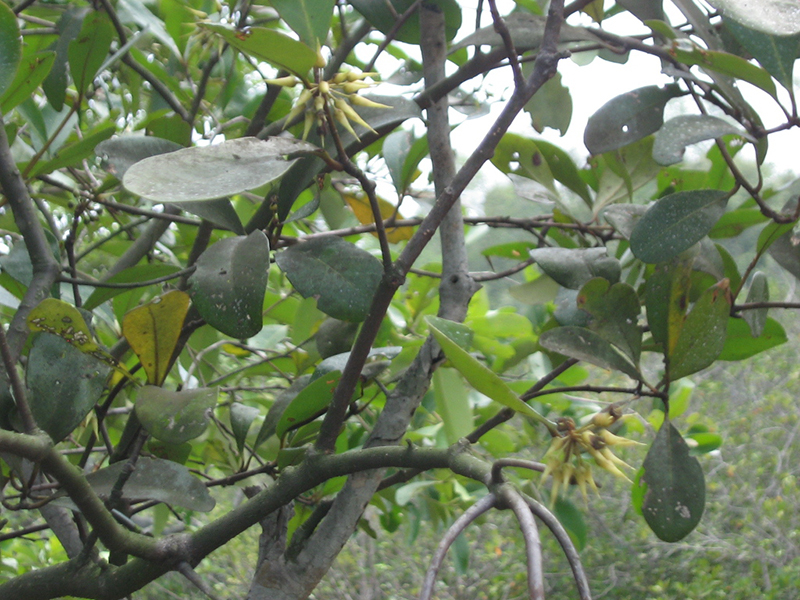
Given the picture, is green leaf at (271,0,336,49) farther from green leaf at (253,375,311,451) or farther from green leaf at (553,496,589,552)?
green leaf at (553,496,589,552)

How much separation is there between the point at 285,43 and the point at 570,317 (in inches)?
10.2

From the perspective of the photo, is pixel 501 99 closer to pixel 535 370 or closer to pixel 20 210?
pixel 535 370

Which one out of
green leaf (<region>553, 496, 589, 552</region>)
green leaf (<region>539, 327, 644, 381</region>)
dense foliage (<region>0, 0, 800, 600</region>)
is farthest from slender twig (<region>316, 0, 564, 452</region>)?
green leaf (<region>553, 496, 589, 552</region>)

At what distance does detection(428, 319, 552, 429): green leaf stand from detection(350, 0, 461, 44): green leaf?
0.31 meters

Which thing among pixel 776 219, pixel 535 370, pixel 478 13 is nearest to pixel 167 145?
pixel 478 13

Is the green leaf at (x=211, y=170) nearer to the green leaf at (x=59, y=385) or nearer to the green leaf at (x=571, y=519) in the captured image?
the green leaf at (x=59, y=385)

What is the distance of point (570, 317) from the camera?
0.44 metres

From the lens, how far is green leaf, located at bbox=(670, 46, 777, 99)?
13.7 inches

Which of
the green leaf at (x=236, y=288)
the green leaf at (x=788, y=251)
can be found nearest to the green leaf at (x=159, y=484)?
the green leaf at (x=236, y=288)

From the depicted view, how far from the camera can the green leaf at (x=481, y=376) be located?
258mm

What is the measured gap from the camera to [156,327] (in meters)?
0.37

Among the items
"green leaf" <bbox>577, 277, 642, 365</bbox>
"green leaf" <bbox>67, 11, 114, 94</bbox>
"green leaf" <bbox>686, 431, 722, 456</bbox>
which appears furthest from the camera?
"green leaf" <bbox>686, 431, 722, 456</bbox>

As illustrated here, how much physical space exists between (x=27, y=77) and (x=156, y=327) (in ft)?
0.81

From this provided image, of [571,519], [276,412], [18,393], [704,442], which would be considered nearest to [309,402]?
[276,412]
